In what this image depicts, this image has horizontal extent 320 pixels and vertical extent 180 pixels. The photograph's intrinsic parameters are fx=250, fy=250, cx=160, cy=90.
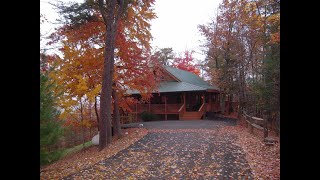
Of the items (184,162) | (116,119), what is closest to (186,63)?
(116,119)

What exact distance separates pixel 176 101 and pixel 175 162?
18.4 m

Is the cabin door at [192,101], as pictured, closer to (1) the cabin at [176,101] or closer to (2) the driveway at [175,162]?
(1) the cabin at [176,101]

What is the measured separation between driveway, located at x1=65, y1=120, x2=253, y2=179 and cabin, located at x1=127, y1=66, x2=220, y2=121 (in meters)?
11.9

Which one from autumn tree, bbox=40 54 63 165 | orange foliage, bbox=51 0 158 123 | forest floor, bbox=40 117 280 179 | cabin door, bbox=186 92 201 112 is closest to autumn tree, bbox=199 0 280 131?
cabin door, bbox=186 92 201 112

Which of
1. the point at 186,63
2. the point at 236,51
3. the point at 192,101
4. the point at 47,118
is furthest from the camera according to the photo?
the point at 186,63

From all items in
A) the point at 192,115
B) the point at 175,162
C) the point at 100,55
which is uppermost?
the point at 100,55

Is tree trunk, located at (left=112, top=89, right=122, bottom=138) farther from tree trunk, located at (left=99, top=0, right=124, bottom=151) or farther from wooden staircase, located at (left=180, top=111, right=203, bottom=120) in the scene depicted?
wooden staircase, located at (left=180, top=111, right=203, bottom=120)

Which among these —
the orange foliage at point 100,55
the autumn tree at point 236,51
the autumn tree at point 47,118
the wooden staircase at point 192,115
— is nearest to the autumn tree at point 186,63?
the autumn tree at point 236,51

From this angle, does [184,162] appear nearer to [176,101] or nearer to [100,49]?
[100,49]

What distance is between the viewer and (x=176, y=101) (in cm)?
2673
